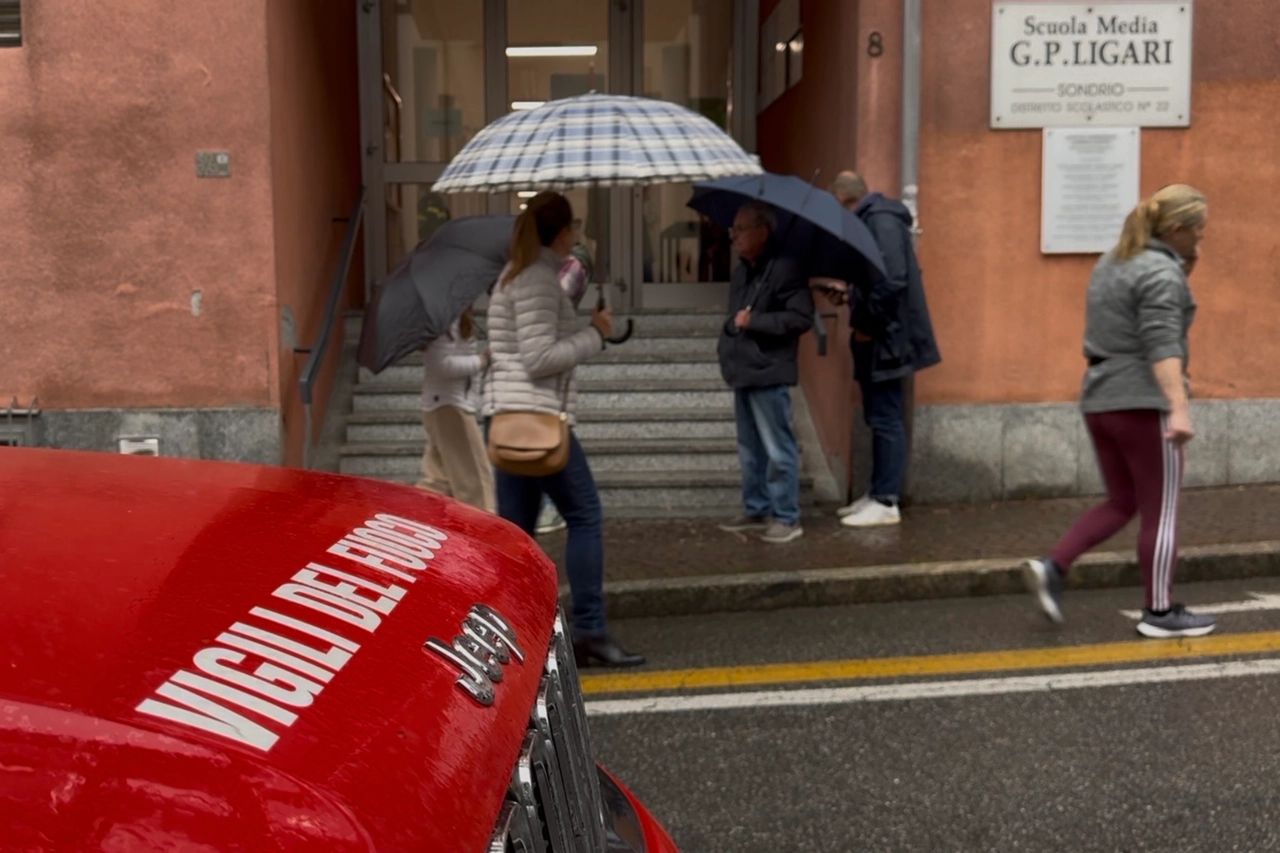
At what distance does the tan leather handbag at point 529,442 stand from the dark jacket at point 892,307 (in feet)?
9.41

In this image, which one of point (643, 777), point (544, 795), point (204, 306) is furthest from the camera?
point (204, 306)

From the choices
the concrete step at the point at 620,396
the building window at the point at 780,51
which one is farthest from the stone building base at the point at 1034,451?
the building window at the point at 780,51

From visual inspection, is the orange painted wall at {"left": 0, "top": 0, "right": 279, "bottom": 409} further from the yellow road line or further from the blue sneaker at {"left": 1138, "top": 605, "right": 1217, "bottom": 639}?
the blue sneaker at {"left": 1138, "top": 605, "right": 1217, "bottom": 639}

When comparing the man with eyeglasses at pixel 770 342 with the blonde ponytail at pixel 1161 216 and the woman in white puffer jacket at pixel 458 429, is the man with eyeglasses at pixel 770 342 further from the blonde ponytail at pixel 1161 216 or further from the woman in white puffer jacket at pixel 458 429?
the blonde ponytail at pixel 1161 216

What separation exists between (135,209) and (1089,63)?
18.3 ft

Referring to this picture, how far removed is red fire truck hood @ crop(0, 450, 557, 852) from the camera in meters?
1.03

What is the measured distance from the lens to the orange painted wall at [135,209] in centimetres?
741

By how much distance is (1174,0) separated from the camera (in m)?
7.80

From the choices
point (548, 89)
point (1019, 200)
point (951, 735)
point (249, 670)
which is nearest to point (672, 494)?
point (1019, 200)

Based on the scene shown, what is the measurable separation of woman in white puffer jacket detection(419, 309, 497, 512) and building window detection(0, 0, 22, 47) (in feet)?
10.9

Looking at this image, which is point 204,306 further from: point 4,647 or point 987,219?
point 4,647

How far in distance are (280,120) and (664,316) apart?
3267 millimetres

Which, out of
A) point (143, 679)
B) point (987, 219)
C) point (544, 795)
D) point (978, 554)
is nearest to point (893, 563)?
point (978, 554)

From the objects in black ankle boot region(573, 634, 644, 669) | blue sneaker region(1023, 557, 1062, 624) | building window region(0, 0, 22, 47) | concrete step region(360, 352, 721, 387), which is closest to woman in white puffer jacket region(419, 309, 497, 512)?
black ankle boot region(573, 634, 644, 669)
